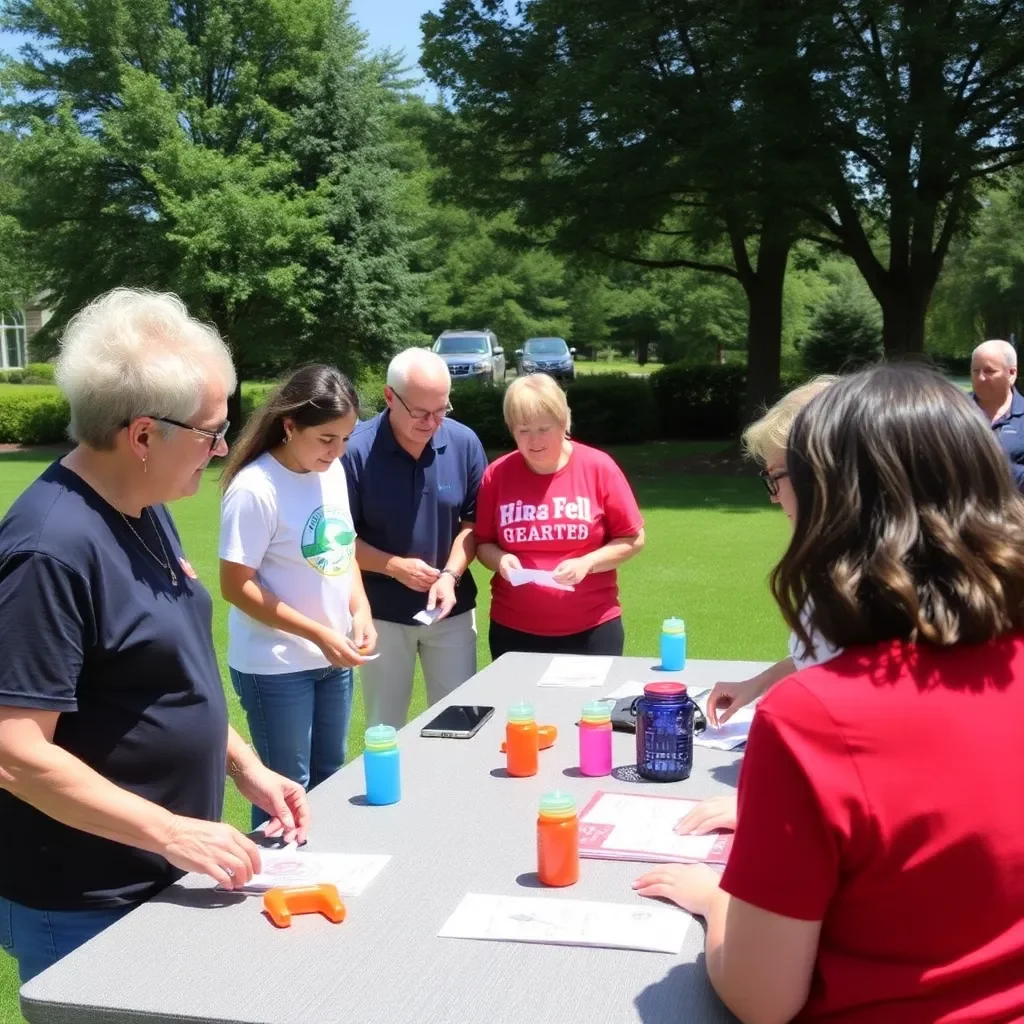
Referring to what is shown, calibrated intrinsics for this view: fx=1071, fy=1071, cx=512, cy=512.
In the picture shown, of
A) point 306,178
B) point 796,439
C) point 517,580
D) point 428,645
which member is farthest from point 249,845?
point 306,178

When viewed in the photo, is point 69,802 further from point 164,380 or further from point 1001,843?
point 1001,843

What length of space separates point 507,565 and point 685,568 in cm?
586

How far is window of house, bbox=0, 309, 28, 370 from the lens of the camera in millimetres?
46938

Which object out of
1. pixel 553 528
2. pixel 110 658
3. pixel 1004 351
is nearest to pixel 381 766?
pixel 110 658

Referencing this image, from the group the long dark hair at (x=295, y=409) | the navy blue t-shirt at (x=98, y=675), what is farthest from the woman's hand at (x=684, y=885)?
the long dark hair at (x=295, y=409)

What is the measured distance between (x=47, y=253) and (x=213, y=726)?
23.0 m

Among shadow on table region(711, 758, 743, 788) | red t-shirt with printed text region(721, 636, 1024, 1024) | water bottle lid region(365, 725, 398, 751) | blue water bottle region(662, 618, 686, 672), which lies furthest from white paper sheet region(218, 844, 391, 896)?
blue water bottle region(662, 618, 686, 672)

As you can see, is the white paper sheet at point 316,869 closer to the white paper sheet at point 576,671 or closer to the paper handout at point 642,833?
the paper handout at point 642,833

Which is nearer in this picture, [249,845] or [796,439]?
[796,439]

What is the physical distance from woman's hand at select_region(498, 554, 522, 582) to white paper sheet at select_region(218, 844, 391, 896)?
188 centimetres

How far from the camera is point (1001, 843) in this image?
4.12 feet

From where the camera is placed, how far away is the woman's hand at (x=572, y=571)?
3.94 m

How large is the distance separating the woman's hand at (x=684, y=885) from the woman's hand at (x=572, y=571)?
6.43 feet

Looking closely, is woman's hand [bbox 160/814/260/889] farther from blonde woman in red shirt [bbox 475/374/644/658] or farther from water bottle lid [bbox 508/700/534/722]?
blonde woman in red shirt [bbox 475/374/644/658]
